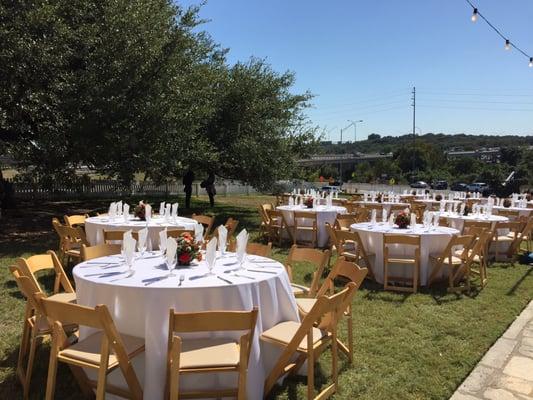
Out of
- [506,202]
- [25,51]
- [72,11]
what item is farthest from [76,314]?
[506,202]

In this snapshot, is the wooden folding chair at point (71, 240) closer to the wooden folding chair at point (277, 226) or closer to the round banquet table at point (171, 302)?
the round banquet table at point (171, 302)

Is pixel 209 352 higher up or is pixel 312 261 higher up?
pixel 312 261

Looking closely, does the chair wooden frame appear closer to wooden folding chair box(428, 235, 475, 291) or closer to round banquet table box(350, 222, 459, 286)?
round banquet table box(350, 222, 459, 286)

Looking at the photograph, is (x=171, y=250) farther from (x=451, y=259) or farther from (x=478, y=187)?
(x=478, y=187)

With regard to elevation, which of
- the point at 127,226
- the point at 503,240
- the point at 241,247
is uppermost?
the point at 241,247

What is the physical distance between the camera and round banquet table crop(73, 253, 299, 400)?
340cm

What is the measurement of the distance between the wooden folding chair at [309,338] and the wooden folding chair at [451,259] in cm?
382

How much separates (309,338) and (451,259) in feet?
15.4

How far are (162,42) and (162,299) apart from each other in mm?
10172

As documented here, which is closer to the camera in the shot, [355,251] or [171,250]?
[171,250]

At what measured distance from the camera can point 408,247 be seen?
7773 mm

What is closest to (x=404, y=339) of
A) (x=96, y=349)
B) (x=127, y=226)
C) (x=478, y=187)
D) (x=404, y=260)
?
(x=404, y=260)

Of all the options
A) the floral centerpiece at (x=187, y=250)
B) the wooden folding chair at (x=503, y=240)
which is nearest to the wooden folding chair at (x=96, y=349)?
the floral centerpiece at (x=187, y=250)

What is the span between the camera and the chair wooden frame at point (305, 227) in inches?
444
